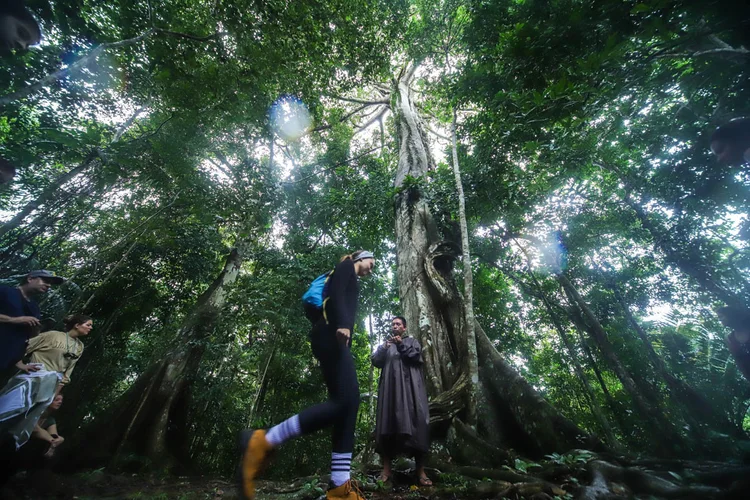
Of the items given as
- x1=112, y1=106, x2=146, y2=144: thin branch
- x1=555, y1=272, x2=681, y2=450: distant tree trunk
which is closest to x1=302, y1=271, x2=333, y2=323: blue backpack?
x1=555, y1=272, x2=681, y2=450: distant tree trunk

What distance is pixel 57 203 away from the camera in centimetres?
475

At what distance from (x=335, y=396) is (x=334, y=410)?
0.24 feet

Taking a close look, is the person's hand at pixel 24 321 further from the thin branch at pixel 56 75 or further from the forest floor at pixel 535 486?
the thin branch at pixel 56 75

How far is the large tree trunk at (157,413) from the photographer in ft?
16.0

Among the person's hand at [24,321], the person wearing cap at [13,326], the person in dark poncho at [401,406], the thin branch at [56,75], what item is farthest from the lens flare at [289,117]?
the person in dark poncho at [401,406]

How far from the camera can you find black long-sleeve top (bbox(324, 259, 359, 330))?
186 centimetres

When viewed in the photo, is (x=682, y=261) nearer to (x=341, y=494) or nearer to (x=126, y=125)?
(x=341, y=494)

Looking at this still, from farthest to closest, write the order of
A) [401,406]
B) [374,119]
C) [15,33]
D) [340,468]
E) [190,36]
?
1. [374,119]
2. [190,36]
3. [401,406]
4. [15,33]
5. [340,468]

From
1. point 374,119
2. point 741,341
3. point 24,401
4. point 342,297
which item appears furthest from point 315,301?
point 374,119

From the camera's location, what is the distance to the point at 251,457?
1537 millimetres

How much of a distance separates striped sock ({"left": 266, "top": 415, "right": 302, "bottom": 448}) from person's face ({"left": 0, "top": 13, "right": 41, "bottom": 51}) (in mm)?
3999

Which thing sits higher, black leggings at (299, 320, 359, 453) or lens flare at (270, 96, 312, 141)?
lens flare at (270, 96, 312, 141)

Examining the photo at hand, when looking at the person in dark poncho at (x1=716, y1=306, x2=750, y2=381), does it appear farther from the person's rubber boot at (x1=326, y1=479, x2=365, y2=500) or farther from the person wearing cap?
the person wearing cap

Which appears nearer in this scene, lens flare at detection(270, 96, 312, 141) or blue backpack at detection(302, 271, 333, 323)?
blue backpack at detection(302, 271, 333, 323)
